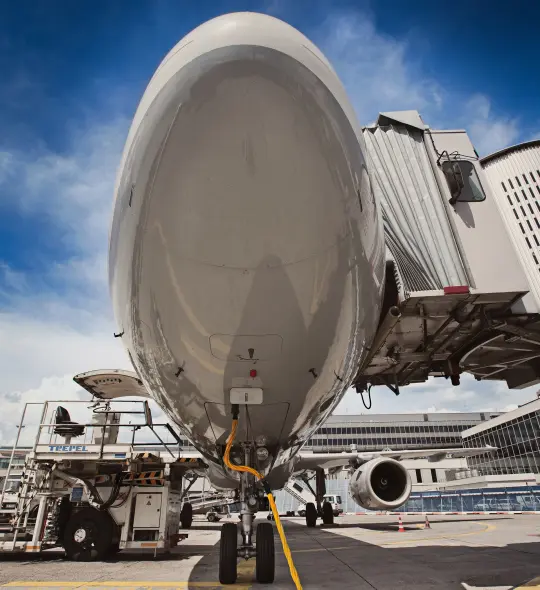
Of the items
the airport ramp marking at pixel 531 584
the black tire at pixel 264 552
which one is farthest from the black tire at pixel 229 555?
the airport ramp marking at pixel 531 584

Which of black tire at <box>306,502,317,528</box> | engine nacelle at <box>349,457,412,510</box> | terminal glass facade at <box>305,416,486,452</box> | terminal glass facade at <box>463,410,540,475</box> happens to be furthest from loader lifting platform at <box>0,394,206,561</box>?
terminal glass facade at <box>305,416,486,452</box>

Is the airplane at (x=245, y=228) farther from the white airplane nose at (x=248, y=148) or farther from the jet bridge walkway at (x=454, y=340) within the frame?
the jet bridge walkway at (x=454, y=340)

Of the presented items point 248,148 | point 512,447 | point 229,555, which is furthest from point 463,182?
point 512,447

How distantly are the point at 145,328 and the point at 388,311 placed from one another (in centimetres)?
261

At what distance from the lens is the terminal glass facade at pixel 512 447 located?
36625 millimetres

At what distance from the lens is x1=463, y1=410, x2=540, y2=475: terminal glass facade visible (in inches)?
1442

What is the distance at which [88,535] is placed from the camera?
7.34m

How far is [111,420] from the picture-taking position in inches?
348

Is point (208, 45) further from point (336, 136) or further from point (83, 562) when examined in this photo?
point (83, 562)

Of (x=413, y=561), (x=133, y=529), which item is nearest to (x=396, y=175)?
(x=413, y=561)

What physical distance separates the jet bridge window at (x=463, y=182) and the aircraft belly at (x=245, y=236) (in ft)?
9.05

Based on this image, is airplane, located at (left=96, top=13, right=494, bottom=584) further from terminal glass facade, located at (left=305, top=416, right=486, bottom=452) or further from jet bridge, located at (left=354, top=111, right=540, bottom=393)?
terminal glass facade, located at (left=305, top=416, right=486, bottom=452)

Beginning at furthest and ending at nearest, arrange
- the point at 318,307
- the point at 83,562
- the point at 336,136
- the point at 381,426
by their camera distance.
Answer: the point at 381,426, the point at 83,562, the point at 318,307, the point at 336,136

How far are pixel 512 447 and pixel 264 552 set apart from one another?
43.3 m
